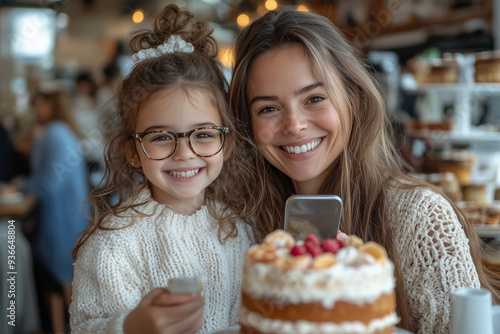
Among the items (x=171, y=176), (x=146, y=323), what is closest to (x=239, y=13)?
(x=171, y=176)

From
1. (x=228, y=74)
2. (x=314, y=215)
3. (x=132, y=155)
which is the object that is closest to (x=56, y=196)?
(x=228, y=74)

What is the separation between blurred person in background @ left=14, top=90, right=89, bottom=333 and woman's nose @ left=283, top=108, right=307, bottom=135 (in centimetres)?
233

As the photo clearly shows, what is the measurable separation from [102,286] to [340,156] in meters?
0.75

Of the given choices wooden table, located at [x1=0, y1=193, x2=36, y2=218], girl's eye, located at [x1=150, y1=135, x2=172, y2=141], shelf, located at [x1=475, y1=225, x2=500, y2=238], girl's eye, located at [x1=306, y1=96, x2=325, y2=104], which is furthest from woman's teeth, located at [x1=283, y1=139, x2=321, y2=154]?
wooden table, located at [x1=0, y1=193, x2=36, y2=218]

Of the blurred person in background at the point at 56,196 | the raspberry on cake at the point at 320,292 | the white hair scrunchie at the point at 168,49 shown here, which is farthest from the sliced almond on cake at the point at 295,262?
the blurred person in background at the point at 56,196

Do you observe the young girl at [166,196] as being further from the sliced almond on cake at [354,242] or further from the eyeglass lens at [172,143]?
the sliced almond on cake at [354,242]

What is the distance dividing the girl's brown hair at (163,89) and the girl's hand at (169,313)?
16.0 inches

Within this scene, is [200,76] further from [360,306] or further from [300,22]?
[360,306]

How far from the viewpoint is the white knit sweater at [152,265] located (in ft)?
3.87

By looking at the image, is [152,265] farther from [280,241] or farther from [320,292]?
[320,292]

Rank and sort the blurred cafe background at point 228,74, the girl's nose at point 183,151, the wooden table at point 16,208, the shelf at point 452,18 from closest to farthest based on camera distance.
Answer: the girl's nose at point 183,151 < the blurred cafe background at point 228,74 < the wooden table at point 16,208 < the shelf at point 452,18

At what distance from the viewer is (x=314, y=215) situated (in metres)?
0.99

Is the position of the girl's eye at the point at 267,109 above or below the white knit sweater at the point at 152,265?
above

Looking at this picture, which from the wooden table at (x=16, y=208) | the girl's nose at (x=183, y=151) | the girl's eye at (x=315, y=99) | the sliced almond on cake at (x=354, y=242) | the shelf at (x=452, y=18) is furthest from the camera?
the shelf at (x=452, y=18)
